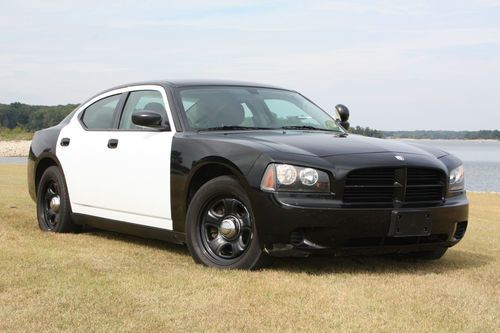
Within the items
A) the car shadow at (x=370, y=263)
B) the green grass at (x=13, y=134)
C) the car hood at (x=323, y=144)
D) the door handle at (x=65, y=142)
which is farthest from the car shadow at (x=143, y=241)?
the green grass at (x=13, y=134)

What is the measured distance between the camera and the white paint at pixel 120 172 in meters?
6.78

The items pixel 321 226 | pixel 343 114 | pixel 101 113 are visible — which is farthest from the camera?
pixel 343 114

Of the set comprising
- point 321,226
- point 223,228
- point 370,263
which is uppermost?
point 321,226

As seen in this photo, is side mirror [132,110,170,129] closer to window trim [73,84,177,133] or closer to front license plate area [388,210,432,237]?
window trim [73,84,177,133]

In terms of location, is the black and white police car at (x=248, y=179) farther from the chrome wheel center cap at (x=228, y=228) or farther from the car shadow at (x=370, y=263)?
the car shadow at (x=370, y=263)

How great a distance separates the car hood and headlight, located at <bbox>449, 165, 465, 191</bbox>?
0.18 metres

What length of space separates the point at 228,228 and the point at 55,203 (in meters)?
2.92

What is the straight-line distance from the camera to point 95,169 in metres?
7.61

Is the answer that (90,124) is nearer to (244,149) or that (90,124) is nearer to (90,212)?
(90,212)

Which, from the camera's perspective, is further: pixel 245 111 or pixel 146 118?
pixel 245 111

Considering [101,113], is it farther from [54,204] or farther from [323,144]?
[323,144]

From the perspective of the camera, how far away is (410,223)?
595cm

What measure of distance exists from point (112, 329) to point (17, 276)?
158 centimetres

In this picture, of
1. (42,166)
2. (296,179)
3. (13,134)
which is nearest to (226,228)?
(296,179)
